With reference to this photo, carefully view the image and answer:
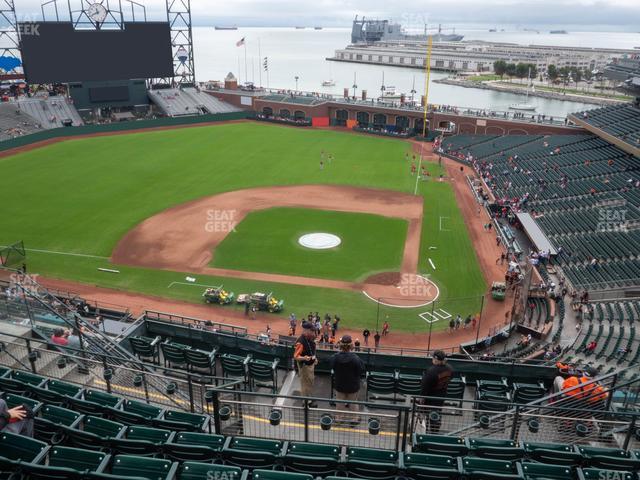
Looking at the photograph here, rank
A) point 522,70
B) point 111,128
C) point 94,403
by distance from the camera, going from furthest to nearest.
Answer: point 522,70
point 111,128
point 94,403

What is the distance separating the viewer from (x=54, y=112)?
2697 inches

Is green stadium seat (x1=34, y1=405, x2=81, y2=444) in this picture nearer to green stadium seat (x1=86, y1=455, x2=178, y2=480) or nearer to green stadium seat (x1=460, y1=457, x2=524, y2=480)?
green stadium seat (x1=86, y1=455, x2=178, y2=480)

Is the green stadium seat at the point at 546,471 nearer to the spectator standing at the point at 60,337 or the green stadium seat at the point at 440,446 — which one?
the green stadium seat at the point at 440,446

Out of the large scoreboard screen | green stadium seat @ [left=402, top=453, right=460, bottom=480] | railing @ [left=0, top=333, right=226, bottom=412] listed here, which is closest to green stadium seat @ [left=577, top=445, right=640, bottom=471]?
green stadium seat @ [left=402, top=453, right=460, bottom=480]

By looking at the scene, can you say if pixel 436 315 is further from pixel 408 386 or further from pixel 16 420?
pixel 16 420

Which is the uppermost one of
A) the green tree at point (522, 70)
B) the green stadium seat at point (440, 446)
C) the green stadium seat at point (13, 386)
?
the green tree at point (522, 70)

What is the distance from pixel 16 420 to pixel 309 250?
26.1 metres

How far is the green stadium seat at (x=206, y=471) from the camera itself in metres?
7.88

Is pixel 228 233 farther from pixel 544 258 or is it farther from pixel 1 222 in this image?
pixel 544 258

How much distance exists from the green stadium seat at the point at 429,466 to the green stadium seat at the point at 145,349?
11.0 meters

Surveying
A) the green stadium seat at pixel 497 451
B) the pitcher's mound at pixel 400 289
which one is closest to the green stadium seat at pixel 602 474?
the green stadium seat at pixel 497 451

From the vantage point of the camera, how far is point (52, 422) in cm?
916

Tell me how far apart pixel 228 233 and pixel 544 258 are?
21.7 metres

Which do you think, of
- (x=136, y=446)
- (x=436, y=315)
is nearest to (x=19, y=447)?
(x=136, y=446)
